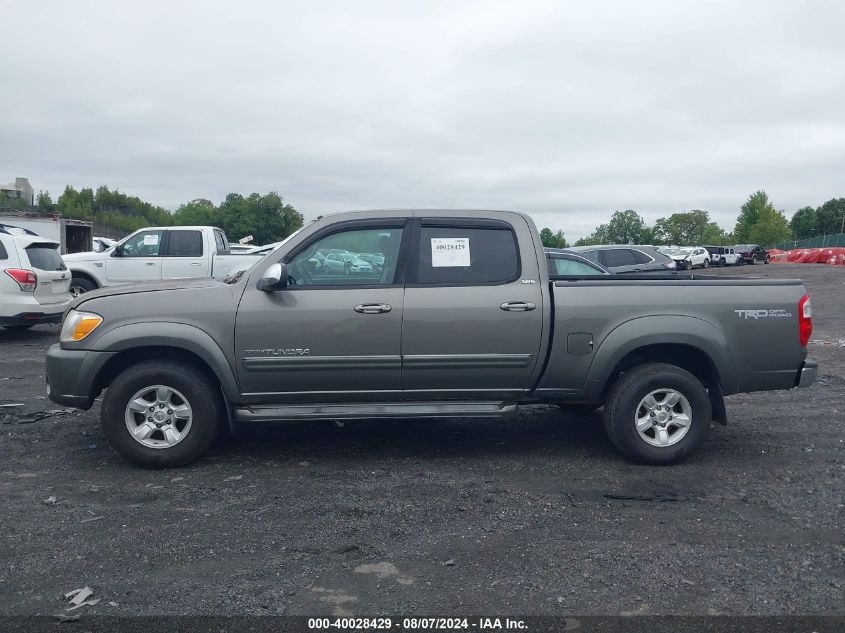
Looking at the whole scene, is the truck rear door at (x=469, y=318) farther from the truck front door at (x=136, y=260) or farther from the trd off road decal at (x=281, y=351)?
the truck front door at (x=136, y=260)

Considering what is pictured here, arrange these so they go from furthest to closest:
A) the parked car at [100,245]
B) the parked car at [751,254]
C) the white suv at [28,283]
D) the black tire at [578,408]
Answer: the parked car at [751,254] → the parked car at [100,245] → the white suv at [28,283] → the black tire at [578,408]

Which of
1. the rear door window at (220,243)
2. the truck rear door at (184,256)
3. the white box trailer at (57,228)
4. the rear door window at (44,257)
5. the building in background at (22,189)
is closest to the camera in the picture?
the rear door window at (44,257)

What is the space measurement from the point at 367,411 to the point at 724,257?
51247 mm

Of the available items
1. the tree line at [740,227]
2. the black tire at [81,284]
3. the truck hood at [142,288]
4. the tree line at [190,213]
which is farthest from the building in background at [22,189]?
the truck hood at [142,288]

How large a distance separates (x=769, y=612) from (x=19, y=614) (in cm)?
344

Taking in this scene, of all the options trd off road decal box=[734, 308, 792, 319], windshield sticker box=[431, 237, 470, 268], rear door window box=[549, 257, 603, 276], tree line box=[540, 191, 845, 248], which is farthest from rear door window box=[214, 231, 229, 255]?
tree line box=[540, 191, 845, 248]

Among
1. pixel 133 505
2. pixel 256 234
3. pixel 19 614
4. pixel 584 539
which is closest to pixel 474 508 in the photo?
pixel 584 539

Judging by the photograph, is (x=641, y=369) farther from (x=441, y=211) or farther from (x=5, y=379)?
(x=5, y=379)

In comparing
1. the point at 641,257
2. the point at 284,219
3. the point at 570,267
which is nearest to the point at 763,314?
the point at 570,267

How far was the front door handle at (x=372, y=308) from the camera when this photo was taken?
17.7 ft

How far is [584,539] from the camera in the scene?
423 cm

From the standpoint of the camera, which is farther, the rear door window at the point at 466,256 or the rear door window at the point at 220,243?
the rear door window at the point at 220,243

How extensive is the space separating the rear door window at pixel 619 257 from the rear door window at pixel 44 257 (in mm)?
13511

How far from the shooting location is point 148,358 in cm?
556
